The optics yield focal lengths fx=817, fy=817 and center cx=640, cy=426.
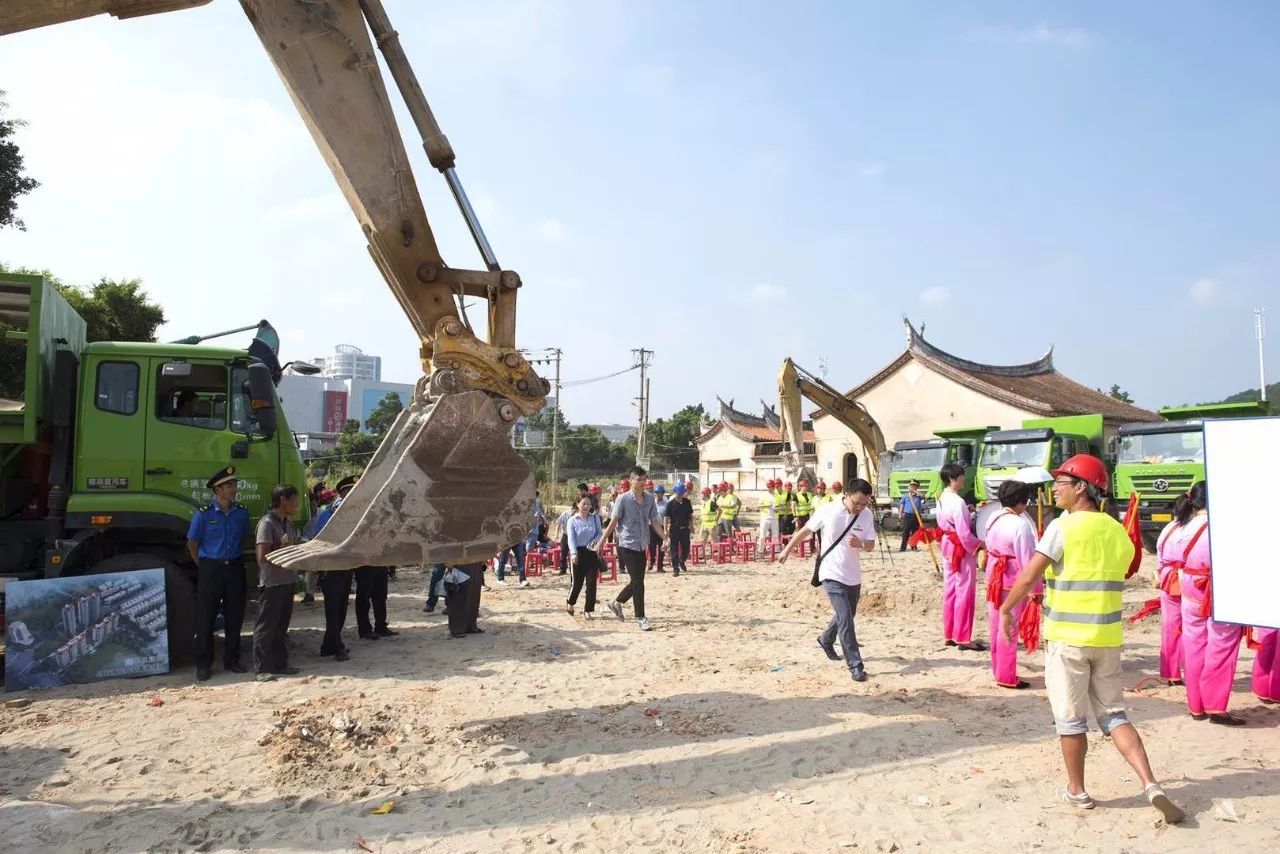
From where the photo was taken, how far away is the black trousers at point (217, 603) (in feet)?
22.2

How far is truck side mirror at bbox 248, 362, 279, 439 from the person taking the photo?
7.21m

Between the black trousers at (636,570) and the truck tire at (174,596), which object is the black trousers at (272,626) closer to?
the truck tire at (174,596)

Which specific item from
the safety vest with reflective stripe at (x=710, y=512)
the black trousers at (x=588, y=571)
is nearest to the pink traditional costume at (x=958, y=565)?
the black trousers at (x=588, y=571)

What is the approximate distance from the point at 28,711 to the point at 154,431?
8.04 ft

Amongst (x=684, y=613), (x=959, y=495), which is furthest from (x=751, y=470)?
(x=959, y=495)

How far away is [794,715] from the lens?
5.64 meters

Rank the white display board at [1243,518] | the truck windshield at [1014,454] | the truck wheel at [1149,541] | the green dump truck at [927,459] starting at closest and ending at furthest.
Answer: the white display board at [1243,518], the truck wheel at [1149,541], the truck windshield at [1014,454], the green dump truck at [927,459]

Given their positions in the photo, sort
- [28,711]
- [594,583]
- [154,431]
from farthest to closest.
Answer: [594,583] < [154,431] < [28,711]

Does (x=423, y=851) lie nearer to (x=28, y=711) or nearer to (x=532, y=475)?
(x=532, y=475)

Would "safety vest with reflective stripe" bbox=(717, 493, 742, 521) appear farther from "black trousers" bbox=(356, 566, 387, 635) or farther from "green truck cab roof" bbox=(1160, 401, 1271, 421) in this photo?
"black trousers" bbox=(356, 566, 387, 635)

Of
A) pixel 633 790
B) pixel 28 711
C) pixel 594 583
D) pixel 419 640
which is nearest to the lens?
pixel 633 790

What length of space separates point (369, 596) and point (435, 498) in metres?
4.34

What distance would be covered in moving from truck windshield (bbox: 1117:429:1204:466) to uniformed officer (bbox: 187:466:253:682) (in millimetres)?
16012

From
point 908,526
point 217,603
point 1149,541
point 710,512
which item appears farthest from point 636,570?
point 1149,541
